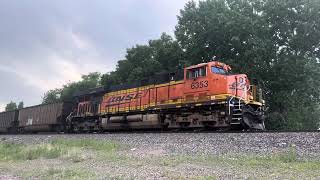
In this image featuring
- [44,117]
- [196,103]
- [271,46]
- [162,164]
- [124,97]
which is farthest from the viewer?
[44,117]

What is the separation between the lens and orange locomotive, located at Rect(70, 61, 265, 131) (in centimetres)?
2027

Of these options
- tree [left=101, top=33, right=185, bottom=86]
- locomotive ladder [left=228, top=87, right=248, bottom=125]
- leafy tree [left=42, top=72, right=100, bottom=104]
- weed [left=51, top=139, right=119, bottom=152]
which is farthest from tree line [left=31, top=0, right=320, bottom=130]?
leafy tree [left=42, top=72, right=100, bottom=104]

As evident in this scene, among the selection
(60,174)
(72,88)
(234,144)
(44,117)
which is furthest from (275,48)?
(72,88)

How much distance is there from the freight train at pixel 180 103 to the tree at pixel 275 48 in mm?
10425

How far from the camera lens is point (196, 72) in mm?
22016

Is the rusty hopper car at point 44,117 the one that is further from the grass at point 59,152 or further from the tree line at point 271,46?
the grass at point 59,152

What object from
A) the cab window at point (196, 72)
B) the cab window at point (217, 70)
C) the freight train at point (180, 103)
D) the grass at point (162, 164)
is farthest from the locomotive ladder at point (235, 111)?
the grass at point (162, 164)

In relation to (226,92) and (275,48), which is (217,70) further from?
(275,48)

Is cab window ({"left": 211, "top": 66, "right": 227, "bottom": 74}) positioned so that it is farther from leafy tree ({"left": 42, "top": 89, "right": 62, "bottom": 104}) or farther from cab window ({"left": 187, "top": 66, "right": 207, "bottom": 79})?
leafy tree ({"left": 42, "top": 89, "right": 62, "bottom": 104})

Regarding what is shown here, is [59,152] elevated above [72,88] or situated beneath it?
situated beneath

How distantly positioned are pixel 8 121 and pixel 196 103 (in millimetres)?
28972

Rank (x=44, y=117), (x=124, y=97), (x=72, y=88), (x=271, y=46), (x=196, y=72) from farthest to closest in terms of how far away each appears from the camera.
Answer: (x=72, y=88) → (x=44, y=117) → (x=271, y=46) → (x=124, y=97) → (x=196, y=72)

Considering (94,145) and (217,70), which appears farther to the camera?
(217,70)

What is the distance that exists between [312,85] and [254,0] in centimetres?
935
